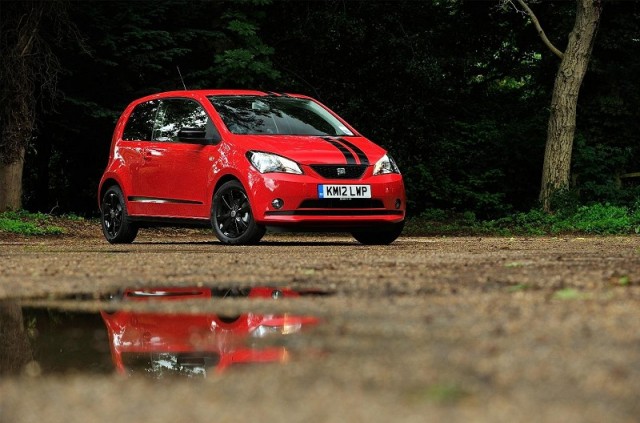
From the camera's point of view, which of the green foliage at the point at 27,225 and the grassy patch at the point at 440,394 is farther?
the green foliage at the point at 27,225

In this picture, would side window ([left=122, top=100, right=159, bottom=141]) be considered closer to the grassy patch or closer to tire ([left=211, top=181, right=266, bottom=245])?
tire ([left=211, top=181, right=266, bottom=245])

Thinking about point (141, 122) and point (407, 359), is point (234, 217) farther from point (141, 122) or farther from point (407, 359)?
Result: point (407, 359)

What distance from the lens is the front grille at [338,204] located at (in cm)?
1142

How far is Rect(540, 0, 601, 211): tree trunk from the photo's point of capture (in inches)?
806

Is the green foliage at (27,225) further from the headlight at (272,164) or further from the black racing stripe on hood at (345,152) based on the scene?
the black racing stripe on hood at (345,152)

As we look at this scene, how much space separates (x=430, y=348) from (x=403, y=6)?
21.8 meters

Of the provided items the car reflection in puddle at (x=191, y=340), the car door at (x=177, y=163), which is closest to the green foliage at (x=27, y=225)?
the car door at (x=177, y=163)

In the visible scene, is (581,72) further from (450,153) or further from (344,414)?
(344,414)

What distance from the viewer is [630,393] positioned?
9.87 ft

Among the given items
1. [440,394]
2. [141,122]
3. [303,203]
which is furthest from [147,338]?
[141,122]

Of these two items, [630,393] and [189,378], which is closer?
[630,393]

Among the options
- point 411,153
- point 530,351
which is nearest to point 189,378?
point 530,351

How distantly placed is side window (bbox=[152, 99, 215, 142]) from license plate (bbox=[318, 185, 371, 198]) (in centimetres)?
165

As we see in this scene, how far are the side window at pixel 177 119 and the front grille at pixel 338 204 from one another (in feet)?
5.22
